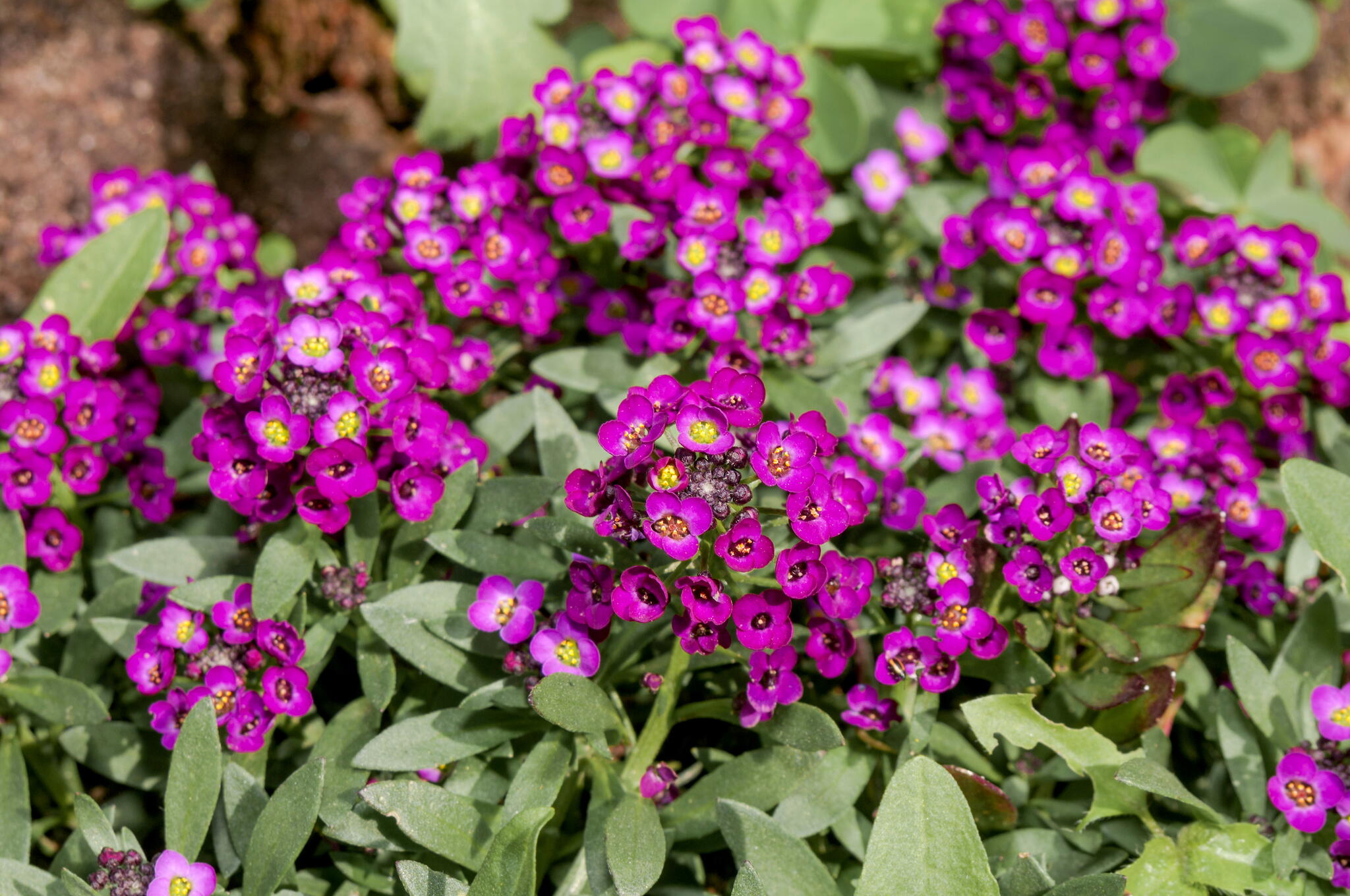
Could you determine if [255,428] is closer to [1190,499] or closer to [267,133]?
[1190,499]

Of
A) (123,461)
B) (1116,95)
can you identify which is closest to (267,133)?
(123,461)

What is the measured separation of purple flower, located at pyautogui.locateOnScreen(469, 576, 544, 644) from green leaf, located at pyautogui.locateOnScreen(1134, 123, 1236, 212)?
3.32m

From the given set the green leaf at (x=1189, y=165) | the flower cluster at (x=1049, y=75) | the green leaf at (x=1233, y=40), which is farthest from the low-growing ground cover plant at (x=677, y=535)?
the green leaf at (x=1233, y=40)

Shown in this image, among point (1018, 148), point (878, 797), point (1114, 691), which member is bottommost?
point (878, 797)

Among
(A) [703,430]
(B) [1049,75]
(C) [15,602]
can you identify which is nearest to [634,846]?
(A) [703,430]

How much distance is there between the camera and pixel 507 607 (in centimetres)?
273

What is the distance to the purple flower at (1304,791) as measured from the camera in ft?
8.36

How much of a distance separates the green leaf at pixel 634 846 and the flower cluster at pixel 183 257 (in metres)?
2.09

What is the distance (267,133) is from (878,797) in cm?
406

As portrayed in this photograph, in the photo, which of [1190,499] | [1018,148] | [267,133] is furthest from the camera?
[267,133]

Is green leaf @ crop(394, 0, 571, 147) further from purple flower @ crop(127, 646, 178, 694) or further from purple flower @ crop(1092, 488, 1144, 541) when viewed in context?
purple flower @ crop(1092, 488, 1144, 541)

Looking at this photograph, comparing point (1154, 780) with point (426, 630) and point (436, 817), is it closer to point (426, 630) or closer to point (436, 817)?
point (436, 817)

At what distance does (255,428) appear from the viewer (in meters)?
2.57

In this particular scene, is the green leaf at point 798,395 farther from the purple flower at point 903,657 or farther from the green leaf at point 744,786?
the green leaf at point 744,786
